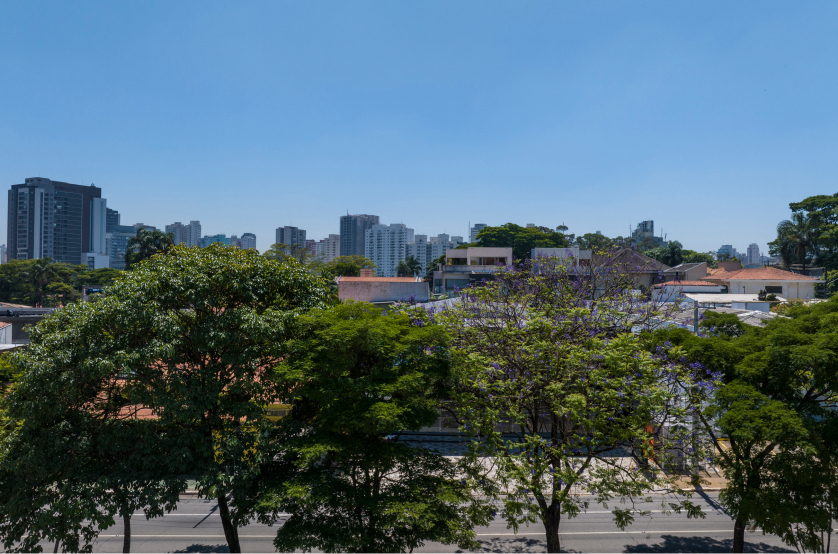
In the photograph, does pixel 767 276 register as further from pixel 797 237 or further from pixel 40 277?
pixel 40 277

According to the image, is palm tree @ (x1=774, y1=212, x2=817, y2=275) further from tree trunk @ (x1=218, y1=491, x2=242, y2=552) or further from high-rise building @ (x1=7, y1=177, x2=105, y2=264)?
high-rise building @ (x1=7, y1=177, x2=105, y2=264)

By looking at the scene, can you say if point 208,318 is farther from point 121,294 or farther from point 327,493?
point 327,493

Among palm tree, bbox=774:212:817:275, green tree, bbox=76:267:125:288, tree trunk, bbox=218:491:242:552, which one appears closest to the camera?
tree trunk, bbox=218:491:242:552

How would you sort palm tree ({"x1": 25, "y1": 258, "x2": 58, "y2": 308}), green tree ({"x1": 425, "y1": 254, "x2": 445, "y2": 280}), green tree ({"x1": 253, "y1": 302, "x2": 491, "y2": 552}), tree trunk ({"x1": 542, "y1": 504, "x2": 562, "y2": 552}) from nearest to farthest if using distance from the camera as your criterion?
green tree ({"x1": 253, "y1": 302, "x2": 491, "y2": 552})
tree trunk ({"x1": 542, "y1": 504, "x2": 562, "y2": 552})
palm tree ({"x1": 25, "y1": 258, "x2": 58, "y2": 308})
green tree ({"x1": 425, "y1": 254, "x2": 445, "y2": 280})

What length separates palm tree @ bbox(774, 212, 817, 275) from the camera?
235 ft

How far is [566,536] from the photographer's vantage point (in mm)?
18000

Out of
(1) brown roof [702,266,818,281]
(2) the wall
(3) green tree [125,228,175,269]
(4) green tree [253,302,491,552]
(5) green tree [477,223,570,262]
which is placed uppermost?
(5) green tree [477,223,570,262]

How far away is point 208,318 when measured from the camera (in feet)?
42.4

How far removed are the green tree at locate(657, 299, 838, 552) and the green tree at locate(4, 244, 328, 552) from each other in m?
10.7

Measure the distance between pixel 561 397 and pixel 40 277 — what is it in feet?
330

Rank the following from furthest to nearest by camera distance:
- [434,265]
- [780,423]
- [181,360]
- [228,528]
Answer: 1. [434,265]
2. [228,528]
3. [181,360]
4. [780,423]

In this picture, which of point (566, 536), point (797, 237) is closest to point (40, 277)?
point (566, 536)

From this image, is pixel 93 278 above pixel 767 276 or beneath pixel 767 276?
beneath

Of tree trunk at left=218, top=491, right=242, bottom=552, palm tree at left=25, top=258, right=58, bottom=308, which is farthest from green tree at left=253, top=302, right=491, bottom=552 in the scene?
palm tree at left=25, top=258, right=58, bottom=308
